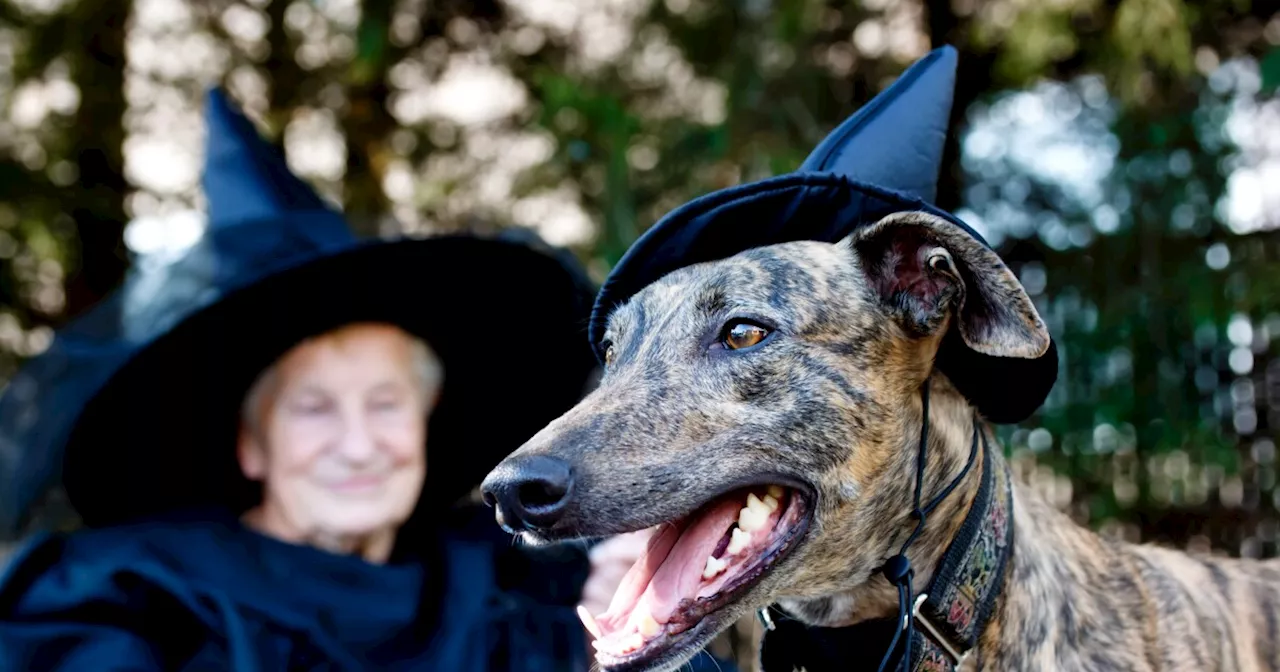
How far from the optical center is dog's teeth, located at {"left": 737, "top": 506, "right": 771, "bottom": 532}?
1.74 m

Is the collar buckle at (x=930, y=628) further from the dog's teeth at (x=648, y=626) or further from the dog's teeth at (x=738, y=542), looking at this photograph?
the dog's teeth at (x=648, y=626)

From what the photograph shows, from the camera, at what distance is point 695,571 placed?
1.70 m

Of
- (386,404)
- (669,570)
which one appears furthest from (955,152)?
(669,570)

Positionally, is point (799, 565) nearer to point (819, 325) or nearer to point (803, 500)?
point (803, 500)

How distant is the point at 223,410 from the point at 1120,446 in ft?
15.1

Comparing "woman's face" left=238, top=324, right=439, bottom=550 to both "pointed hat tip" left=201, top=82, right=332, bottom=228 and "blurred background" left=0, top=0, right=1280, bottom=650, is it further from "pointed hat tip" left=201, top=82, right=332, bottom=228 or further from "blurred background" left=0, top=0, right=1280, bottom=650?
"blurred background" left=0, top=0, right=1280, bottom=650

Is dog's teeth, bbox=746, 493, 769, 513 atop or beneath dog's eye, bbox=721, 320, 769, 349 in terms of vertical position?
beneath

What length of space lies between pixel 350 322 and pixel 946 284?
67.8 inches

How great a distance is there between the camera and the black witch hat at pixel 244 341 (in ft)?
8.74

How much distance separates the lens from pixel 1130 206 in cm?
550

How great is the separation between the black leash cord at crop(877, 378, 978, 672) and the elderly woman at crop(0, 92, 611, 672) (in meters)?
1.34

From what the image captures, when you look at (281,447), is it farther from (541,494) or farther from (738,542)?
(738,542)

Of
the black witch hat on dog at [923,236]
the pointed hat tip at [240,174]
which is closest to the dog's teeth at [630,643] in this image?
the black witch hat on dog at [923,236]

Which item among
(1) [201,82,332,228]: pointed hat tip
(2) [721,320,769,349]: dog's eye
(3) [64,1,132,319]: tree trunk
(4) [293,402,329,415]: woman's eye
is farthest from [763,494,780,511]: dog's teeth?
(3) [64,1,132,319]: tree trunk
